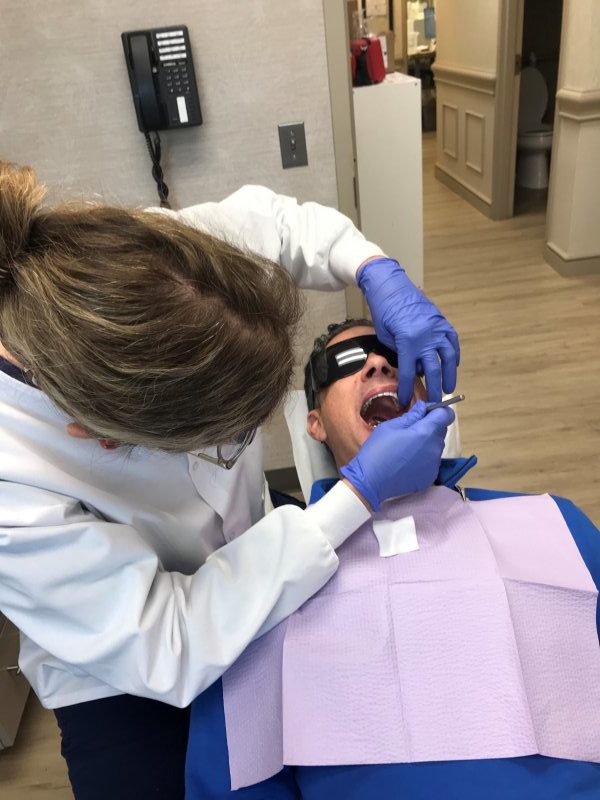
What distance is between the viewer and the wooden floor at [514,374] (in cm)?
166

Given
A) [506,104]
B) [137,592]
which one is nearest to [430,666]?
[137,592]

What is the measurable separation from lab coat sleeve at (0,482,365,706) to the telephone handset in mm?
1165

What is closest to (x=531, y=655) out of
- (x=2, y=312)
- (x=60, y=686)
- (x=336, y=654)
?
(x=336, y=654)

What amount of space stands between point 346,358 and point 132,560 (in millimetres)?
651

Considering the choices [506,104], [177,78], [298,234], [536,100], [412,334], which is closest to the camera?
[412,334]

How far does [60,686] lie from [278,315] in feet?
2.34

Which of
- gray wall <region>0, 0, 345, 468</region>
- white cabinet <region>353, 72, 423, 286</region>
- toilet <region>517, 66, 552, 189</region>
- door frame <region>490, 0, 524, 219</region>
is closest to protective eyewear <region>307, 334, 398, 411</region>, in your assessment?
gray wall <region>0, 0, 345, 468</region>

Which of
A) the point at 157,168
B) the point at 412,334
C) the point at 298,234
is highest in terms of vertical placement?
the point at 157,168

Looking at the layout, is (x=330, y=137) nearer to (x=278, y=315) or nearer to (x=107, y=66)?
(x=107, y=66)

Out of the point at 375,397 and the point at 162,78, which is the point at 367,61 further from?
the point at 375,397

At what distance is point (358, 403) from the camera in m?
1.30

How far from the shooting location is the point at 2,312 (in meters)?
0.75

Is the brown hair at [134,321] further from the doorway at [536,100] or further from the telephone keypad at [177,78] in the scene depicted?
the doorway at [536,100]

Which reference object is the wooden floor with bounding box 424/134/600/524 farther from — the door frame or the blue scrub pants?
the blue scrub pants
